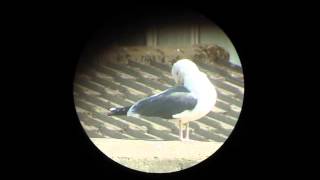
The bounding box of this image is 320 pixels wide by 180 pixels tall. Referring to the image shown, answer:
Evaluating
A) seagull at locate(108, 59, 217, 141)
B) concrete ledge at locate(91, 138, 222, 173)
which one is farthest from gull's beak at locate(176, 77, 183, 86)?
concrete ledge at locate(91, 138, 222, 173)

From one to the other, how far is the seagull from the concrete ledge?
0.04 m

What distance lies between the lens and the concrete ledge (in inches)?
78.0

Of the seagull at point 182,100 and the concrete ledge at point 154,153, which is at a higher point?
the seagull at point 182,100

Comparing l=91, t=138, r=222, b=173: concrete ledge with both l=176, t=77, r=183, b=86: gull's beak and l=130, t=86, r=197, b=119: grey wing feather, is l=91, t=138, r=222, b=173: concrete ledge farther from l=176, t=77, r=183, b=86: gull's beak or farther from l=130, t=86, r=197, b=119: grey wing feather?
l=176, t=77, r=183, b=86: gull's beak

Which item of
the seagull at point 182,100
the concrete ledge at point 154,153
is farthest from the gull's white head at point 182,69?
the concrete ledge at point 154,153

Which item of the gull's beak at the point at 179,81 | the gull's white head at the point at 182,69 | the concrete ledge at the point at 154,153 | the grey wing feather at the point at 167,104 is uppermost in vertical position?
the gull's white head at the point at 182,69

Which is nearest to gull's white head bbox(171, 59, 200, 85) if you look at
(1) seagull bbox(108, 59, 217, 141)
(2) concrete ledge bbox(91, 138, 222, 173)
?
(1) seagull bbox(108, 59, 217, 141)

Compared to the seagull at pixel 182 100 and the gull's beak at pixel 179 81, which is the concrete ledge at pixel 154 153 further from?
the gull's beak at pixel 179 81

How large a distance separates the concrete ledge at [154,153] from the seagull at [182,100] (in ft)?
0.15

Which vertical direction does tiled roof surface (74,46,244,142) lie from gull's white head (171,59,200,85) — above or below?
below

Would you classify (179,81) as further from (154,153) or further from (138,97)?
(154,153)

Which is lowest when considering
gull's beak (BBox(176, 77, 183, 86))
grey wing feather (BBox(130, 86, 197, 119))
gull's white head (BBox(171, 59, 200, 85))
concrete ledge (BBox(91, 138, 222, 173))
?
concrete ledge (BBox(91, 138, 222, 173))

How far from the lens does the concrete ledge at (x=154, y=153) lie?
1982 millimetres

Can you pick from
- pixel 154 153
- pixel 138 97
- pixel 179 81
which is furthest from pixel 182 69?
pixel 154 153
